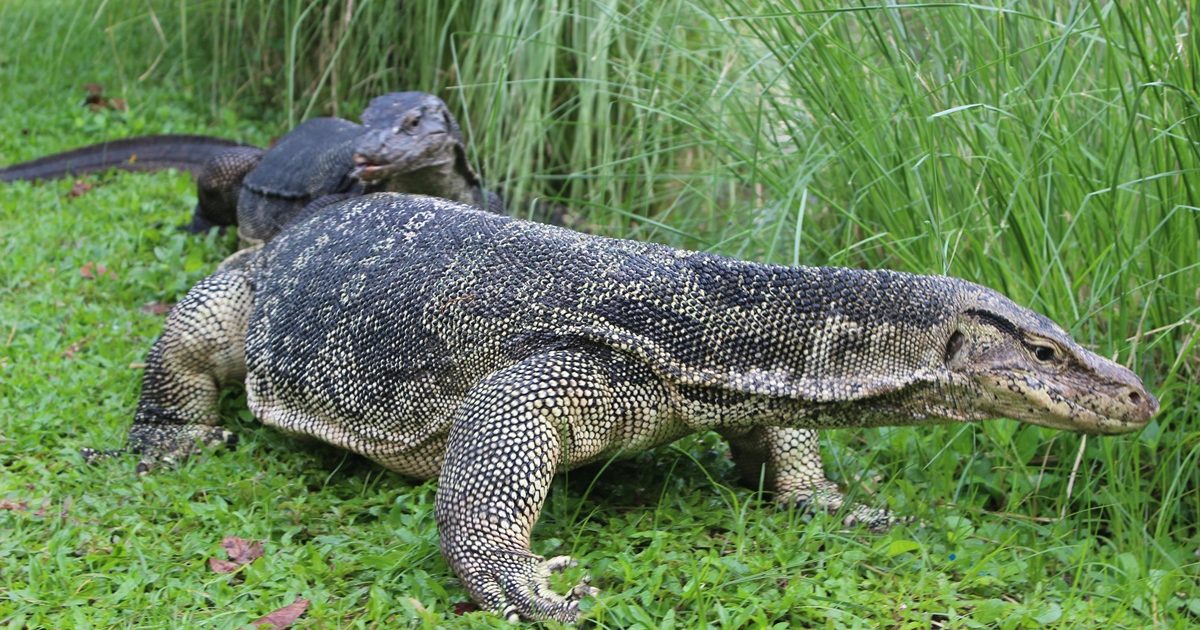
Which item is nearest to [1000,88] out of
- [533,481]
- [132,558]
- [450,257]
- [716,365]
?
[716,365]

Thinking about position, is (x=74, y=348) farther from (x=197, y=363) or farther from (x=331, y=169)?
(x=331, y=169)

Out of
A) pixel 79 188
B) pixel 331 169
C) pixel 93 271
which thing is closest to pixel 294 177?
pixel 331 169

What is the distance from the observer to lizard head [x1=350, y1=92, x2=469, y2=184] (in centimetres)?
504

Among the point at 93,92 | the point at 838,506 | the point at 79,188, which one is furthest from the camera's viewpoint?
the point at 93,92

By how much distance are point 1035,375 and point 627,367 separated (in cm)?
109

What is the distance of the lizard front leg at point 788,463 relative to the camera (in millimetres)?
4086

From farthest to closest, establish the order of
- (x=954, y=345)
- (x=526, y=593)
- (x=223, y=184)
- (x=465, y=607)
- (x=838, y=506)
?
(x=223, y=184)
(x=838, y=506)
(x=954, y=345)
(x=465, y=607)
(x=526, y=593)

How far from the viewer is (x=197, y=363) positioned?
4832 millimetres

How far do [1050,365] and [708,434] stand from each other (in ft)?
4.78

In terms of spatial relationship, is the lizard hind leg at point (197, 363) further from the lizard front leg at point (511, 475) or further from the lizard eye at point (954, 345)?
the lizard eye at point (954, 345)

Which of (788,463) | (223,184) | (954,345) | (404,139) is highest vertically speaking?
(404,139)

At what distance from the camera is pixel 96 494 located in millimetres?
4117

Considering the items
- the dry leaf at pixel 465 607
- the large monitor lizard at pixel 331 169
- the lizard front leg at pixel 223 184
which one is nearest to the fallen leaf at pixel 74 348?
the large monitor lizard at pixel 331 169

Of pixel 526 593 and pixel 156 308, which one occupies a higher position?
pixel 526 593
